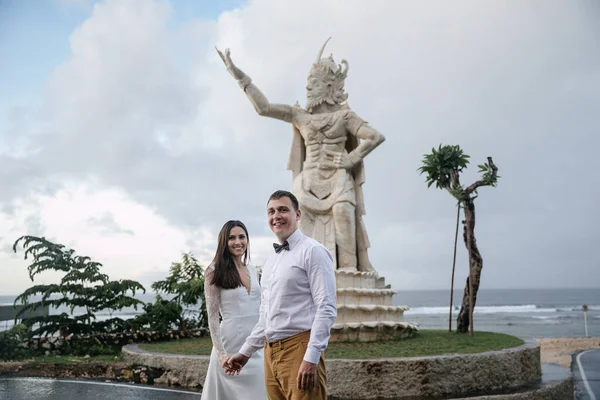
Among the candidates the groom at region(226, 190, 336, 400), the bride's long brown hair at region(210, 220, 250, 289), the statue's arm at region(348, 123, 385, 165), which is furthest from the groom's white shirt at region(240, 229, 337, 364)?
the statue's arm at region(348, 123, 385, 165)

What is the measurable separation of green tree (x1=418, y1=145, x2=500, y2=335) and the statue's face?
2.09 m

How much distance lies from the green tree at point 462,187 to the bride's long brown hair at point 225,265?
20.2 feet

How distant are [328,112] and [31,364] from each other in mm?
5713

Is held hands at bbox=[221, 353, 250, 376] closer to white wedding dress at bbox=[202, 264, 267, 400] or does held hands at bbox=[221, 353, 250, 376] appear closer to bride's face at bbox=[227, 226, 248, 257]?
white wedding dress at bbox=[202, 264, 267, 400]

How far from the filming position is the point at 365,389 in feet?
18.8

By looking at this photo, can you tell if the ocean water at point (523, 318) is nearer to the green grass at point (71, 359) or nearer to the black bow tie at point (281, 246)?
the green grass at point (71, 359)

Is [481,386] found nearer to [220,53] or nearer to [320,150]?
[320,150]

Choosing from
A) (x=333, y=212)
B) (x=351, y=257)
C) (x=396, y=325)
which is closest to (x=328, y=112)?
(x=333, y=212)

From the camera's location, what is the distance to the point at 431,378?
19.0 ft

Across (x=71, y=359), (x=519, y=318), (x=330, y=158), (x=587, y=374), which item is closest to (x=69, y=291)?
(x=71, y=359)

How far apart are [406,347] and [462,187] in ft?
11.3

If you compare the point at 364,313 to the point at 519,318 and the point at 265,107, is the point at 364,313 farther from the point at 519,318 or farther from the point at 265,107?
the point at 519,318

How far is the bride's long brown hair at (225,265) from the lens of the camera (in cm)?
386

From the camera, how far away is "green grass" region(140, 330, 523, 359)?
6383 millimetres
